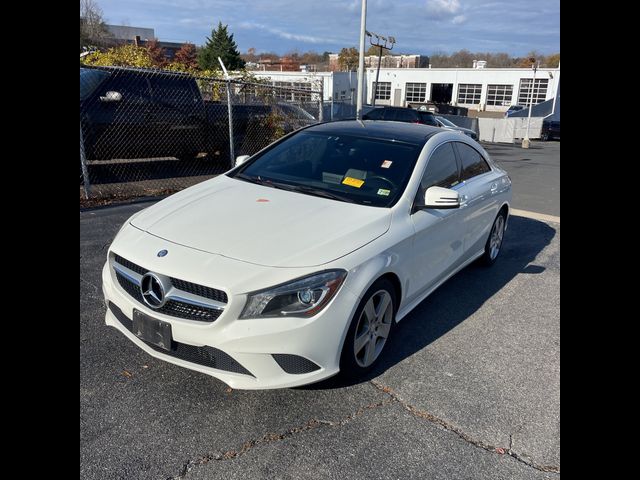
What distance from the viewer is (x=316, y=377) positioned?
274cm

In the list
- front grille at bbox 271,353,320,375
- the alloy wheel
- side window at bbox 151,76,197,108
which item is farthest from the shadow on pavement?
side window at bbox 151,76,197,108

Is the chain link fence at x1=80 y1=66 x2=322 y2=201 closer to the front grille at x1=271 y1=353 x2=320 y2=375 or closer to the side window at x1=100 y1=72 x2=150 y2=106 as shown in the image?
the side window at x1=100 y1=72 x2=150 y2=106

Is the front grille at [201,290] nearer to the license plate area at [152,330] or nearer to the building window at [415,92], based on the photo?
the license plate area at [152,330]

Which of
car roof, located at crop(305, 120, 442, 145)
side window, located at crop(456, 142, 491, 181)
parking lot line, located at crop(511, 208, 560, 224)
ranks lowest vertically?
parking lot line, located at crop(511, 208, 560, 224)

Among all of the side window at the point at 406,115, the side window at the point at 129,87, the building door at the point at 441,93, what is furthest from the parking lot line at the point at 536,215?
the building door at the point at 441,93

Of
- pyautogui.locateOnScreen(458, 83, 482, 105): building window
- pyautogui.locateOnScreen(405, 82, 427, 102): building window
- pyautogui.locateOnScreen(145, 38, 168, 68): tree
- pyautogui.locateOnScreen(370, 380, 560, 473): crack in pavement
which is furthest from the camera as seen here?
pyautogui.locateOnScreen(405, 82, 427, 102): building window

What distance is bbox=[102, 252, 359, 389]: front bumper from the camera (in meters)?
2.54

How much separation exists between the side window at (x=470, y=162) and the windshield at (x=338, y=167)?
2.57 ft

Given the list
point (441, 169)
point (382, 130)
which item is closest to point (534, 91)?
point (382, 130)

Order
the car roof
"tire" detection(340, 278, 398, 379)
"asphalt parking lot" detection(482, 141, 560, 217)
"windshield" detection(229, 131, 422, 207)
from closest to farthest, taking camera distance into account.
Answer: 1. "tire" detection(340, 278, 398, 379)
2. "windshield" detection(229, 131, 422, 207)
3. the car roof
4. "asphalt parking lot" detection(482, 141, 560, 217)

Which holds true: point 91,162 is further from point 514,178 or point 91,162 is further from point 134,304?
point 514,178

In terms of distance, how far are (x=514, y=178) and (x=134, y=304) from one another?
12.3m

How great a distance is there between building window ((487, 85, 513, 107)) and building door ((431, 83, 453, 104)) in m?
4.77
